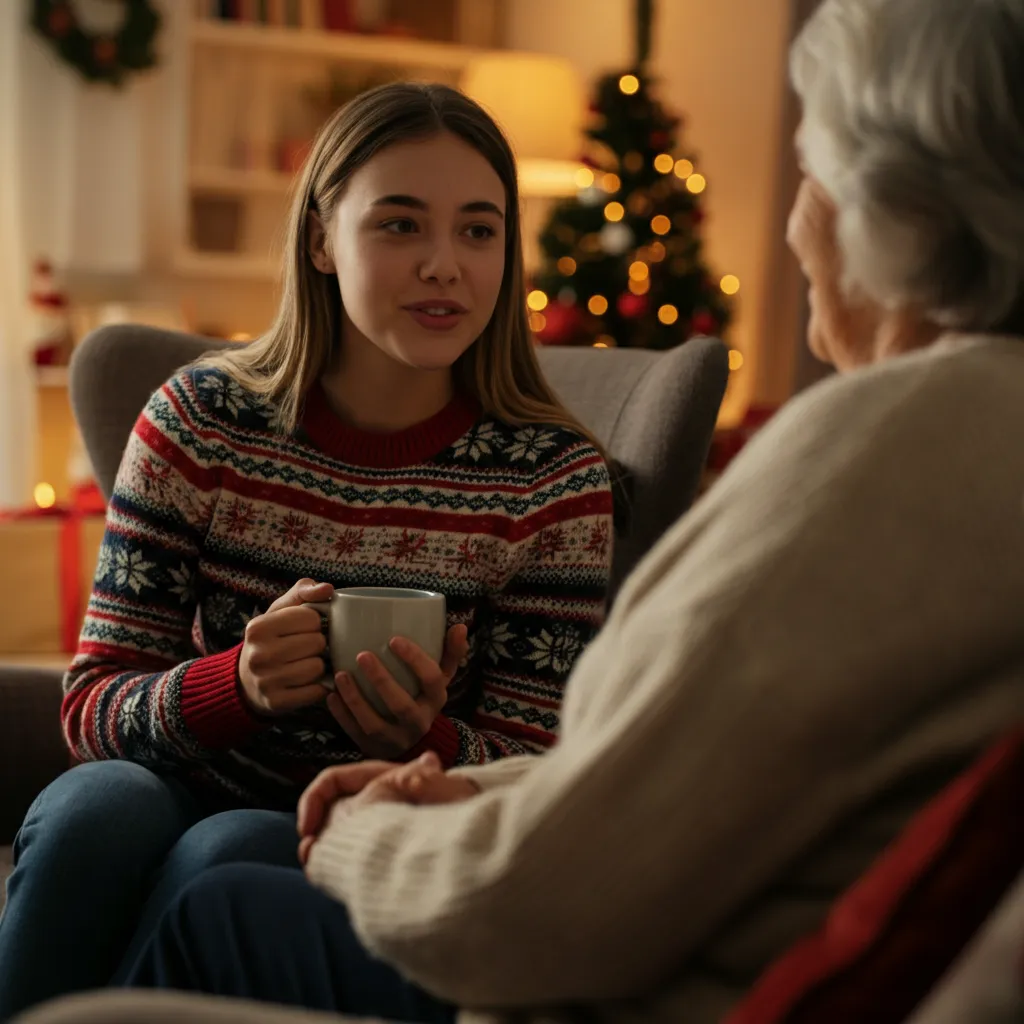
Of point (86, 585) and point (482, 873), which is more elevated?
point (482, 873)

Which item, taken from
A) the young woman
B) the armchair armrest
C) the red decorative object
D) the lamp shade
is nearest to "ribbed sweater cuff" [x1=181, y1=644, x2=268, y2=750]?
the young woman

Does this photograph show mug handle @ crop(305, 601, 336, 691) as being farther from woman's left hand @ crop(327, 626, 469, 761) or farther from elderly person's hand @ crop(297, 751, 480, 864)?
elderly person's hand @ crop(297, 751, 480, 864)

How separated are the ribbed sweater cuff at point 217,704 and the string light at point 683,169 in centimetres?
350

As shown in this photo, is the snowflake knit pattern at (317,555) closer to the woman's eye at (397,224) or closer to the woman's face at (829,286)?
the woman's eye at (397,224)

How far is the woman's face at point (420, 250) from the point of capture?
1.52 m

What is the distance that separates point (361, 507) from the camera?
1.53 meters

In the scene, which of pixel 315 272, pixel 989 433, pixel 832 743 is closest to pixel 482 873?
pixel 832 743

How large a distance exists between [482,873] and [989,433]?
1.18ft

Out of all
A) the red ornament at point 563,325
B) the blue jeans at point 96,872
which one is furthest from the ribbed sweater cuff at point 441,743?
Result: the red ornament at point 563,325

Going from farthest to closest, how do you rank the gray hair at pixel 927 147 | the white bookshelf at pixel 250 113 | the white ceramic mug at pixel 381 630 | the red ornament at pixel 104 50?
the white bookshelf at pixel 250 113, the red ornament at pixel 104 50, the white ceramic mug at pixel 381 630, the gray hair at pixel 927 147

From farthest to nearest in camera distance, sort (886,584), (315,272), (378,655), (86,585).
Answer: (86,585) → (315,272) → (378,655) → (886,584)

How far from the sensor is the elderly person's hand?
1026 mm

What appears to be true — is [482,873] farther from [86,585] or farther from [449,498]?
[86,585]

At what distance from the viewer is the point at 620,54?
536 centimetres
